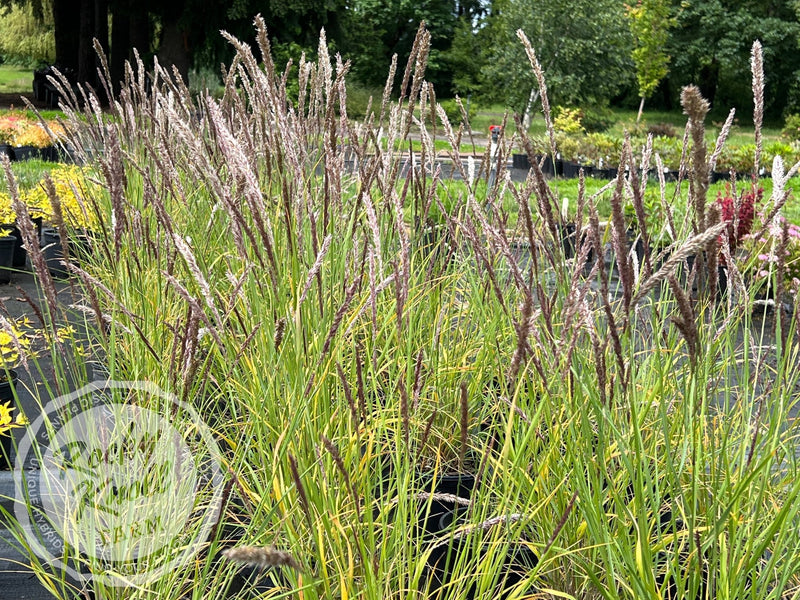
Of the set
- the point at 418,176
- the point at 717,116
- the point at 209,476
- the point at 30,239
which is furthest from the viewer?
the point at 717,116

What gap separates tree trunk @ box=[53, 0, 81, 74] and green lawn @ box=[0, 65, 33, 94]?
7590 millimetres

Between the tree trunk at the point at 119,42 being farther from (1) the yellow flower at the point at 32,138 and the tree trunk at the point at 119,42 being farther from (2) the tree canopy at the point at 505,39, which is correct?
(1) the yellow flower at the point at 32,138

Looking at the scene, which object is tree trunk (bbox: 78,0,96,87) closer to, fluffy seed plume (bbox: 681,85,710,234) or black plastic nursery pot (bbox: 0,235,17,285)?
black plastic nursery pot (bbox: 0,235,17,285)

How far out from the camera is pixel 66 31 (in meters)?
20.8

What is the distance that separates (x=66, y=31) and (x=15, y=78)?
1749 centimetres

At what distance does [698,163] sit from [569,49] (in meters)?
18.6

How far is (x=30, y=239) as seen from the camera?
1.31 metres

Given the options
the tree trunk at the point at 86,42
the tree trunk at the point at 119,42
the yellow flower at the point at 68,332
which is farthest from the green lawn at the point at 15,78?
the yellow flower at the point at 68,332

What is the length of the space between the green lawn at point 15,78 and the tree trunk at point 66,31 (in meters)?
7.59

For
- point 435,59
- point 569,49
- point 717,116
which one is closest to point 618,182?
point 569,49

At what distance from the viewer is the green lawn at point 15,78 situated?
29.1 m

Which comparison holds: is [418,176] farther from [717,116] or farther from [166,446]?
[717,116]

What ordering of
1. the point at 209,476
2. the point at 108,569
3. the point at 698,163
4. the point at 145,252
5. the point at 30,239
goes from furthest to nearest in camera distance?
the point at 145,252 < the point at 209,476 < the point at 108,569 < the point at 30,239 < the point at 698,163

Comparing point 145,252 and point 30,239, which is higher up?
point 30,239
